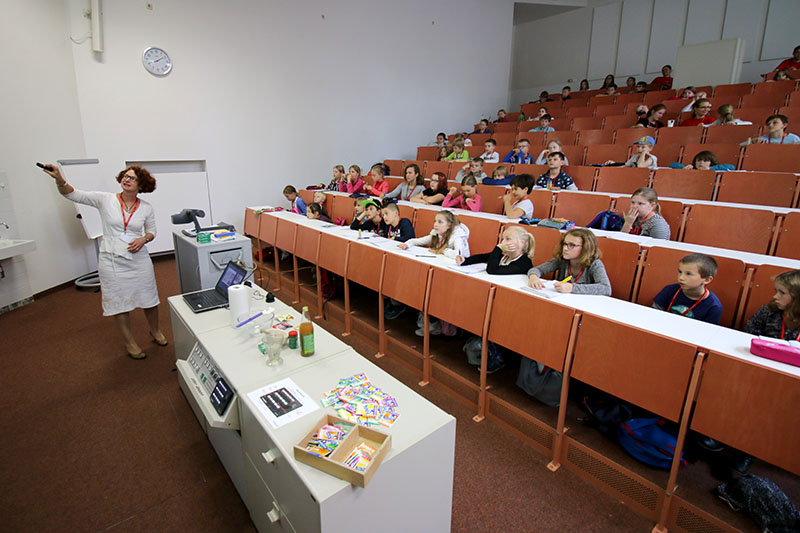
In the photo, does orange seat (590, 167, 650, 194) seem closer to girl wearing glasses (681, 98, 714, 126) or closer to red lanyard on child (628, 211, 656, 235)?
red lanyard on child (628, 211, 656, 235)

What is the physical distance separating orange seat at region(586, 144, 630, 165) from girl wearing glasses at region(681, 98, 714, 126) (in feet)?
4.14

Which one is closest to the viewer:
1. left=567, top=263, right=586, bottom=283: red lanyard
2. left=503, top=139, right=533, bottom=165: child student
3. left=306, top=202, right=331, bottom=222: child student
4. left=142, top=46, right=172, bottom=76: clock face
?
left=567, top=263, right=586, bottom=283: red lanyard

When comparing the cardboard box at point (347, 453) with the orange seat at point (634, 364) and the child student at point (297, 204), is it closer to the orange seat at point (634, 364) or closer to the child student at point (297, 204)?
the orange seat at point (634, 364)

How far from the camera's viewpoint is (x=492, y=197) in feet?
16.1

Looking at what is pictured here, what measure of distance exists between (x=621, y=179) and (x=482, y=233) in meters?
1.93

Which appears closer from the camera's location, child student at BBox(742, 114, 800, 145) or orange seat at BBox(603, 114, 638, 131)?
child student at BBox(742, 114, 800, 145)

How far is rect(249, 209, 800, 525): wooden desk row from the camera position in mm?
1515

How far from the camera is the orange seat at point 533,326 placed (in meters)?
2.09

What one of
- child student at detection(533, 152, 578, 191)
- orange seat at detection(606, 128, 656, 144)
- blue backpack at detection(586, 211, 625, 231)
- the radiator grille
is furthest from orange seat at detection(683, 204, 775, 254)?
orange seat at detection(606, 128, 656, 144)

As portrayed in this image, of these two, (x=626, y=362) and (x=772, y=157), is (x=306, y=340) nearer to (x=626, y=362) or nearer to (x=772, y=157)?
(x=626, y=362)

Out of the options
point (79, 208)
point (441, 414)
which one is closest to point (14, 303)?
point (79, 208)

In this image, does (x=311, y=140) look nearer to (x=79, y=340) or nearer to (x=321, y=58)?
(x=321, y=58)

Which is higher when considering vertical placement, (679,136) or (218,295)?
(679,136)

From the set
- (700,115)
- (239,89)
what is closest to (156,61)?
(239,89)
